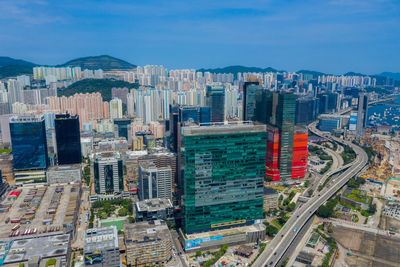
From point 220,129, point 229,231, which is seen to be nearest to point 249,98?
point 220,129

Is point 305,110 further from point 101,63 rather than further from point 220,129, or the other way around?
point 101,63

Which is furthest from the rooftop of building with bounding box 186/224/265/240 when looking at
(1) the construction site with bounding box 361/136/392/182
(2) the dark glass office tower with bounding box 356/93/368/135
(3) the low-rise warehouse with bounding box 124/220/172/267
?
(2) the dark glass office tower with bounding box 356/93/368/135

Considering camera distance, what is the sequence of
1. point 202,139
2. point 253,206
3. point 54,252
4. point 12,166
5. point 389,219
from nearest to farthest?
point 54,252, point 202,139, point 253,206, point 389,219, point 12,166

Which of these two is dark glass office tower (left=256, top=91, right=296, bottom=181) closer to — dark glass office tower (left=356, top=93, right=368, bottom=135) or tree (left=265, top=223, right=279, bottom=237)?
tree (left=265, top=223, right=279, bottom=237)

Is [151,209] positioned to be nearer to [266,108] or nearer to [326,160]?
[266,108]

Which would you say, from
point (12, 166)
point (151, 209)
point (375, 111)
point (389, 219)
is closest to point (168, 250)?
point (151, 209)

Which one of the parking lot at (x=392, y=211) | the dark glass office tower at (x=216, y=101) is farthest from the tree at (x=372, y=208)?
the dark glass office tower at (x=216, y=101)
